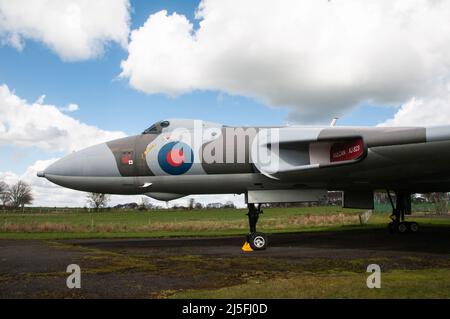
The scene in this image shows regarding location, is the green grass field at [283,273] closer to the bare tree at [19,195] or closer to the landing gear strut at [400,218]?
the landing gear strut at [400,218]

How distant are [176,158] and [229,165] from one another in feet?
5.33

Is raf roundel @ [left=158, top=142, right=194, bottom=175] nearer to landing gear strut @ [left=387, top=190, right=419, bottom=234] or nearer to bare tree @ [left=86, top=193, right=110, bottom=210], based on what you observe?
landing gear strut @ [left=387, top=190, right=419, bottom=234]

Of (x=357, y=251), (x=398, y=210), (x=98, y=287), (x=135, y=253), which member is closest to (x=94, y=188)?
(x=135, y=253)

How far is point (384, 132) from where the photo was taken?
33.7 ft

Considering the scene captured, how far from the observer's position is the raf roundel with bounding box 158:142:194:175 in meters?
11.4

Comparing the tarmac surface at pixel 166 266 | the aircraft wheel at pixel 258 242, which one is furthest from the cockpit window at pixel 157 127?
the aircraft wheel at pixel 258 242

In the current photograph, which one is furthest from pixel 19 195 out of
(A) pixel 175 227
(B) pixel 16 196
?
(A) pixel 175 227

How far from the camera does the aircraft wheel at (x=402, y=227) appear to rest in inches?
676

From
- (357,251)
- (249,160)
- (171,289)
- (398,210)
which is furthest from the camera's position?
(398,210)

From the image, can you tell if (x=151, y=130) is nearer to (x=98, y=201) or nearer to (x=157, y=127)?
(x=157, y=127)

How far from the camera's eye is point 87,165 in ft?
38.3

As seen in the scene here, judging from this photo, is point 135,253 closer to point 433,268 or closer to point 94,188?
point 94,188

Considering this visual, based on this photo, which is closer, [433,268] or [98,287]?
[98,287]

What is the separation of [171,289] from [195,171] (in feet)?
18.9
